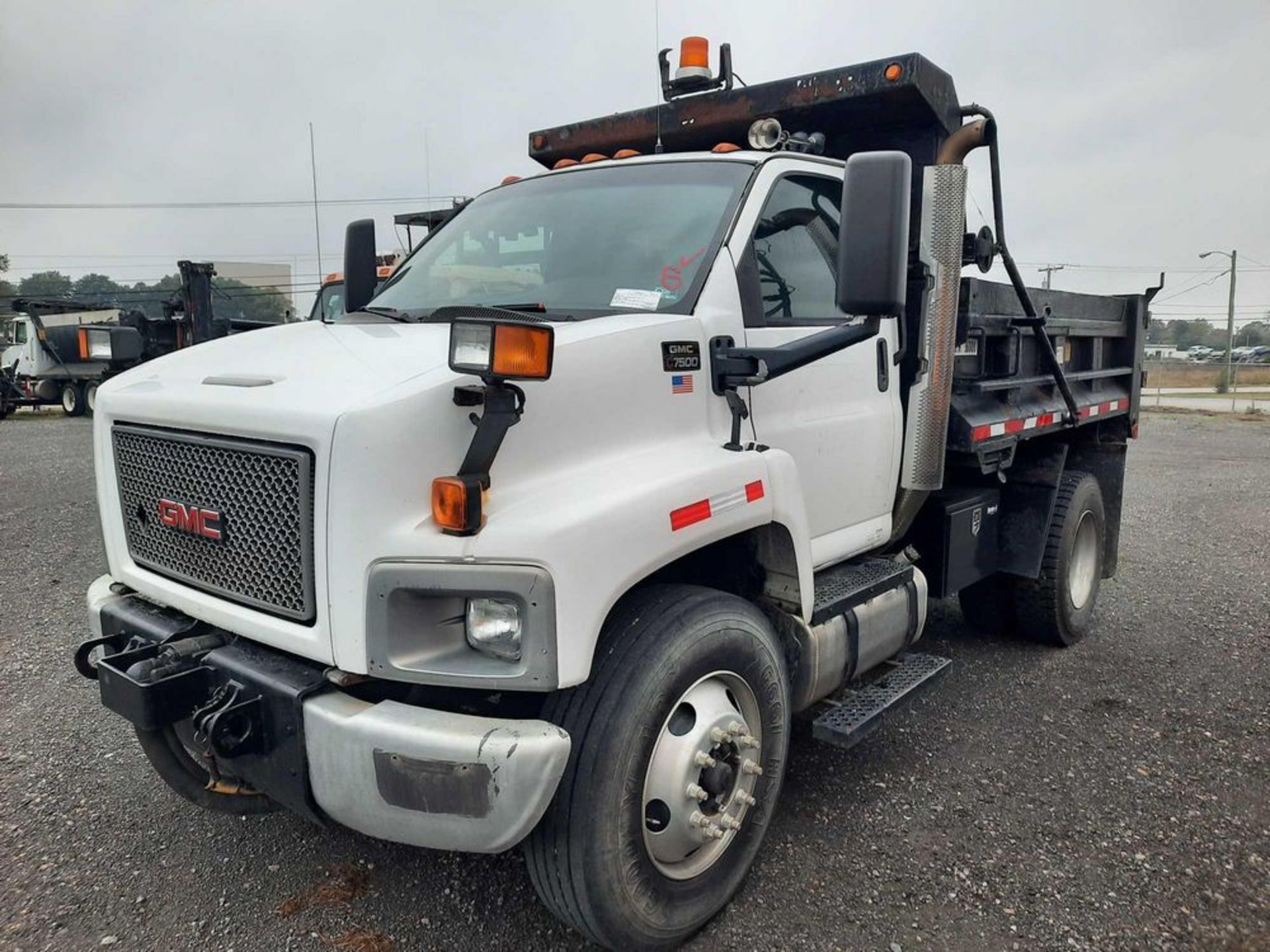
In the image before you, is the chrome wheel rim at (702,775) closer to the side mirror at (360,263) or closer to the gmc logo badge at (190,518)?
the gmc logo badge at (190,518)

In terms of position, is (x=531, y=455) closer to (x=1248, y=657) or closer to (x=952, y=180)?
(x=952, y=180)

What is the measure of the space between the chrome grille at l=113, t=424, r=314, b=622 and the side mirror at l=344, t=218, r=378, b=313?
145 centimetres

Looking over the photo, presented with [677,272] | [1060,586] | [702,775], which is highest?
[677,272]

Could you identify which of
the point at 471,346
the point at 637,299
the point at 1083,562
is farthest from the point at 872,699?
the point at 1083,562

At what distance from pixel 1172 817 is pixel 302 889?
10.0 ft

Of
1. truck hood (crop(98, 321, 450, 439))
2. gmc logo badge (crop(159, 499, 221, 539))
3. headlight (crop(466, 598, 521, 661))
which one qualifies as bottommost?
headlight (crop(466, 598, 521, 661))

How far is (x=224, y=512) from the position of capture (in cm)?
255

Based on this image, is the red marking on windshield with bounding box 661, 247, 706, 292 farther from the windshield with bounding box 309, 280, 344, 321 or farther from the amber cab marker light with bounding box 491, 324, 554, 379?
the windshield with bounding box 309, 280, 344, 321

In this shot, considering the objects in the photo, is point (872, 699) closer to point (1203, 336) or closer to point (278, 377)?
point (278, 377)

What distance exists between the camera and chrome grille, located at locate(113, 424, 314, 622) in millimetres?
2348

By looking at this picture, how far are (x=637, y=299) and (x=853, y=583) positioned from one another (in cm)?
142

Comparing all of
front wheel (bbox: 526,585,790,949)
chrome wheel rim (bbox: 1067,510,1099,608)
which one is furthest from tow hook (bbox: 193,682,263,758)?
chrome wheel rim (bbox: 1067,510,1099,608)

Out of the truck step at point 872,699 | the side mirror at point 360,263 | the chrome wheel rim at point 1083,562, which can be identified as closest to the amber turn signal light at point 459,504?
the truck step at point 872,699

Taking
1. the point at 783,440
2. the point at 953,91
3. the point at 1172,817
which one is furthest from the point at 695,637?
the point at 953,91
